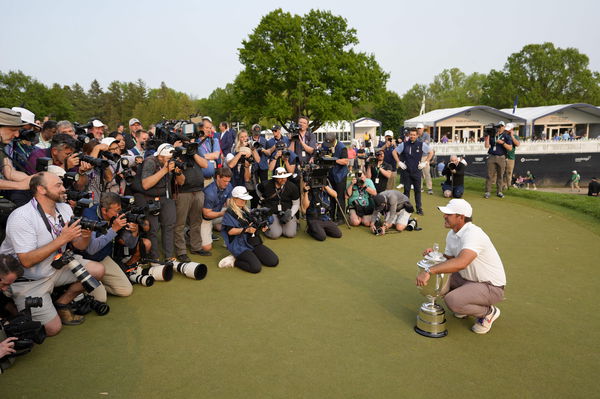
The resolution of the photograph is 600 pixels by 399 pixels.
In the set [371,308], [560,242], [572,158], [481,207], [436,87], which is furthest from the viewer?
[436,87]

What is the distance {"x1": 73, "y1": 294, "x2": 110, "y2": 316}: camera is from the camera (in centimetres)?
429

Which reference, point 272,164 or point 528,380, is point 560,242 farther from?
point 272,164

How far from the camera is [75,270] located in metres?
3.92

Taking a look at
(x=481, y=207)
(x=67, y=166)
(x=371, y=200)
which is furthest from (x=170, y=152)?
(x=481, y=207)

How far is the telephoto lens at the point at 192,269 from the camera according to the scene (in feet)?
17.6

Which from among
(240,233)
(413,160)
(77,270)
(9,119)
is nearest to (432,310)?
(240,233)

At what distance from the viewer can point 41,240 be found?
3.81 metres

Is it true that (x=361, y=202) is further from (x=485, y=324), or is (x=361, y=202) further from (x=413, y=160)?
(x=485, y=324)

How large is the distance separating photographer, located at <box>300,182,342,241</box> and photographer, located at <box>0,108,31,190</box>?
183 inches

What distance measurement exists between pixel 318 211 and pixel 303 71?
27.1 meters

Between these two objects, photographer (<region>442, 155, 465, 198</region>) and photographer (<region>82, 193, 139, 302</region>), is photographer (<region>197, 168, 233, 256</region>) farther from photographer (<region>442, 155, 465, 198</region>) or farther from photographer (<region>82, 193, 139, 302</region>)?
photographer (<region>442, 155, 465, 198</region>)

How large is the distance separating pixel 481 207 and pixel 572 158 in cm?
1522

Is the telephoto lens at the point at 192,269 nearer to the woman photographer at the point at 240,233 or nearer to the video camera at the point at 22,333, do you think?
the woman photographer at the point at 240,233

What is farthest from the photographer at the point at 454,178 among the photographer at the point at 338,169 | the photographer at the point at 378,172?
the photographer at the point at 338,169
